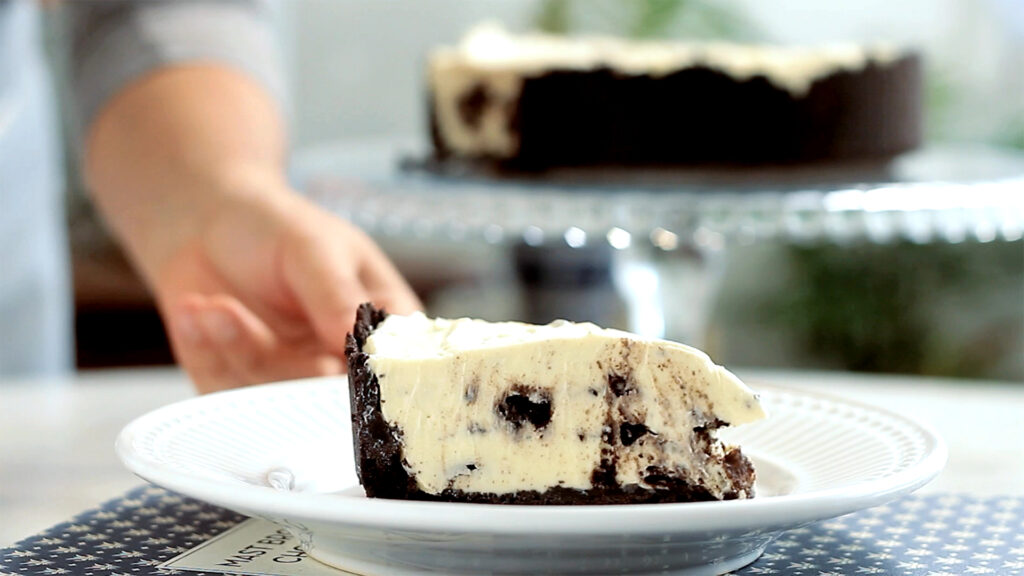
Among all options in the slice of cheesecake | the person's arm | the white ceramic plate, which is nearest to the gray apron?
the person's arm

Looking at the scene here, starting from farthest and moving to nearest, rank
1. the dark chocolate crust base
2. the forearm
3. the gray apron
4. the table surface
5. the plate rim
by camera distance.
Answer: the dark chocolate crust base → the gray apron → the forearm → the table surface → the plate rim

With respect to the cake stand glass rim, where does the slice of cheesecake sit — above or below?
below

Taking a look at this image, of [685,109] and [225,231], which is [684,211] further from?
[685,109]

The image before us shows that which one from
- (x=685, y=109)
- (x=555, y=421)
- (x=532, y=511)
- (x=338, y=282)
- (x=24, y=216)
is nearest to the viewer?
(x=532, y=511)

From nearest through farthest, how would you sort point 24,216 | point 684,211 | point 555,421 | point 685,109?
1. point 555,421
2. point 684,211
3. point 24,216
4. point 685,109

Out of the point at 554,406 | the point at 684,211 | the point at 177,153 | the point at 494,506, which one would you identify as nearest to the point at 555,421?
the point at 554,406

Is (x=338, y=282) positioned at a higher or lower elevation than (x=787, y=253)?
higher

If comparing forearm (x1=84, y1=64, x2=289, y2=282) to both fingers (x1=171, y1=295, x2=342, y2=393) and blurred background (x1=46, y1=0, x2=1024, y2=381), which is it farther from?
blurred background (x1=46, y1=0, x2=1024, y2=381)

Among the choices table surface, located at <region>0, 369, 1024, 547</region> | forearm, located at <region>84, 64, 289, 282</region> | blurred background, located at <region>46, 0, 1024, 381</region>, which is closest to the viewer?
table surface, located at <region>0, 369, 1024, 547</region>
